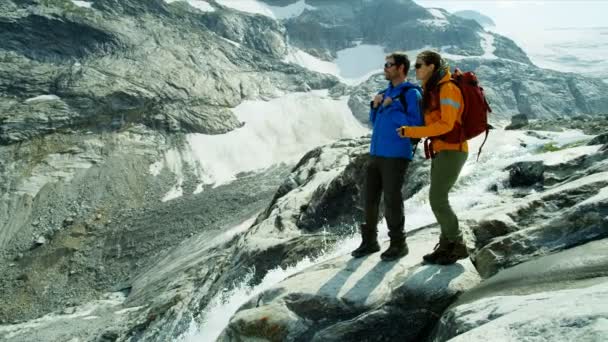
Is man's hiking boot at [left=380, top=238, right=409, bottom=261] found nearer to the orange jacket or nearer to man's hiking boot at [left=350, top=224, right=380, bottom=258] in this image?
man's hiking boot at [left=350, top=224, right=380, bottom=258]

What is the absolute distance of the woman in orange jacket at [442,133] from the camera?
Result: 6.68 metres

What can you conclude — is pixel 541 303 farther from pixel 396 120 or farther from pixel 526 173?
pixel 526 173

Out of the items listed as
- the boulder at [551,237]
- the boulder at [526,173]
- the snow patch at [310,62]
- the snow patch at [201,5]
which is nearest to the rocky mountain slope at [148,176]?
the boulder at [551,237]

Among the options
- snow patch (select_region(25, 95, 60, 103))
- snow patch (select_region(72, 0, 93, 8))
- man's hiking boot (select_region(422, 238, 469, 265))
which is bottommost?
snow patch (select_region(25, 95, 60, 103))

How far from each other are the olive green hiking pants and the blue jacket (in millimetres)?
648

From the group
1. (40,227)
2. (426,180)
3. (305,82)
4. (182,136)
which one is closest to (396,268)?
(426,180)

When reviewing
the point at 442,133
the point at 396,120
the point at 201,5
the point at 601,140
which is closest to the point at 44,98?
the point at 201,5

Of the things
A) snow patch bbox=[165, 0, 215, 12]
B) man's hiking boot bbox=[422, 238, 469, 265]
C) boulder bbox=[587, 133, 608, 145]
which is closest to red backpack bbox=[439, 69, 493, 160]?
man's hiking boot bbox=[422, 238, 469, 265]

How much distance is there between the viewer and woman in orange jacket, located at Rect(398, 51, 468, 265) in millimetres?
6680

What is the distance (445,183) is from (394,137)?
1152mm

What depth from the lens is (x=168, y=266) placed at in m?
36.1

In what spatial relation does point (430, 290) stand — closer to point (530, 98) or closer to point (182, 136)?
point (182, 136)

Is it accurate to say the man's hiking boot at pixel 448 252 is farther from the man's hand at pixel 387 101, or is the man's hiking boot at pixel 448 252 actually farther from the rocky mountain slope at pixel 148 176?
the man's hand at pixel 387 101

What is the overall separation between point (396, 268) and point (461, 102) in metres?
2.96
